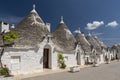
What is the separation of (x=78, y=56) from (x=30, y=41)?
12044mm

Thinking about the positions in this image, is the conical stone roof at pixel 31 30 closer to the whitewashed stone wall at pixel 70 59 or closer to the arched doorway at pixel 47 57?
the arched doorway at pixel 47 57

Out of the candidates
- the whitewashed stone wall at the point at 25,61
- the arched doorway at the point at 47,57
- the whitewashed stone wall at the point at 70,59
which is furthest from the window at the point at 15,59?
the whitewashed stone wall at the point at 70,59

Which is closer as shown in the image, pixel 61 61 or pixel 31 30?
pixel 31 30

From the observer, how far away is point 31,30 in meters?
21.4

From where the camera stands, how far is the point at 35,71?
19.0 metres

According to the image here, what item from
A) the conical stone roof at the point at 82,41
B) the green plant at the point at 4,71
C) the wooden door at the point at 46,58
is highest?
the conical stone roof at the point at 82,41

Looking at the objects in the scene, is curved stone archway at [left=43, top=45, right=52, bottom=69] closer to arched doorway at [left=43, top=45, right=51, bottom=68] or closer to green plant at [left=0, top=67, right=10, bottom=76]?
arched doorway at [left=43, top=45, right=51, bottom=68]

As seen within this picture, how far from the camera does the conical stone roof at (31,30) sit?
1961cm

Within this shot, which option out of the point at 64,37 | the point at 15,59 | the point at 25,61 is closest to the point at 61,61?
the point at 25,61

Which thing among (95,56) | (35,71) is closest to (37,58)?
(35,71)

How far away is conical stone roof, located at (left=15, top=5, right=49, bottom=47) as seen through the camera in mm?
19608

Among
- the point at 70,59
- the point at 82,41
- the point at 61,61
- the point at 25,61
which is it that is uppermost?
the point at 82,41

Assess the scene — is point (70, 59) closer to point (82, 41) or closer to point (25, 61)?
point (25, 61)

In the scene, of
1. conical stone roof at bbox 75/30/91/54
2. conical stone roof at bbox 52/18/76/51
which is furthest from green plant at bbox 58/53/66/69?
conical stone roof at bbox 75/30/91/54
